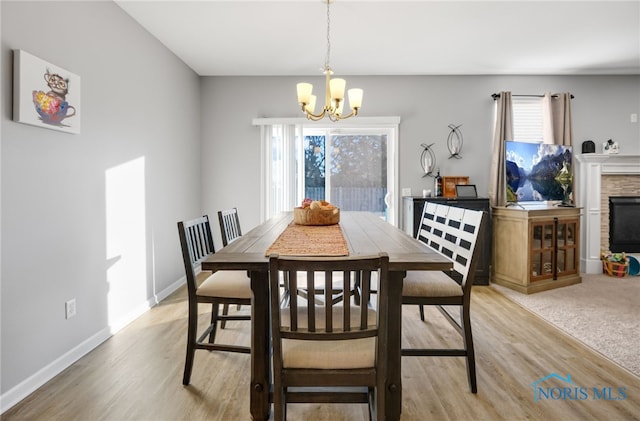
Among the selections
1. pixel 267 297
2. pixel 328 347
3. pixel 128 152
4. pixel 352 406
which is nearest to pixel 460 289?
pixel 352 406

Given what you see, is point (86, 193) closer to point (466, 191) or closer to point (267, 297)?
point (267, 297)

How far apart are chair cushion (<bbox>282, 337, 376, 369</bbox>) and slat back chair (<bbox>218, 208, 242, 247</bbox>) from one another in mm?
1183

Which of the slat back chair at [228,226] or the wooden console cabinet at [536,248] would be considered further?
the wooden console cabinet at [536,248]

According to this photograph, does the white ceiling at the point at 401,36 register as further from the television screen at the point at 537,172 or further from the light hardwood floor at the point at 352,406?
the light hardwood floor at the point at 352,406

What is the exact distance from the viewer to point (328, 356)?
54.4 inches

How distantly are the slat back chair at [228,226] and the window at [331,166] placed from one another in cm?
174

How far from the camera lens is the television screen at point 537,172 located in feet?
14.1

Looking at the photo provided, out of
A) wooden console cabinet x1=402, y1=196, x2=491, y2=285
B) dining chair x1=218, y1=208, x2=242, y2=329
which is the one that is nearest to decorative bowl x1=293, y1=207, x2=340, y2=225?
dining chair x1=218, y1=208, x2=242, y2=329

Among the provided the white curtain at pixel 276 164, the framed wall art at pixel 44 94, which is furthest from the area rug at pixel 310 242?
the white curtain at pixel 276 164

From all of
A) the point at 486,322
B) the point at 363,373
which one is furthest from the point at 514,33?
the point at 363,373

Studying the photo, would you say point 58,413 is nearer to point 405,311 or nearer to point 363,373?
point 363,373

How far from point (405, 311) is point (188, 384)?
1929 mm

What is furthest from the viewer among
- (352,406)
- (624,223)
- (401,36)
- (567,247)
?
(624,223)

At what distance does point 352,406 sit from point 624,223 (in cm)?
472
